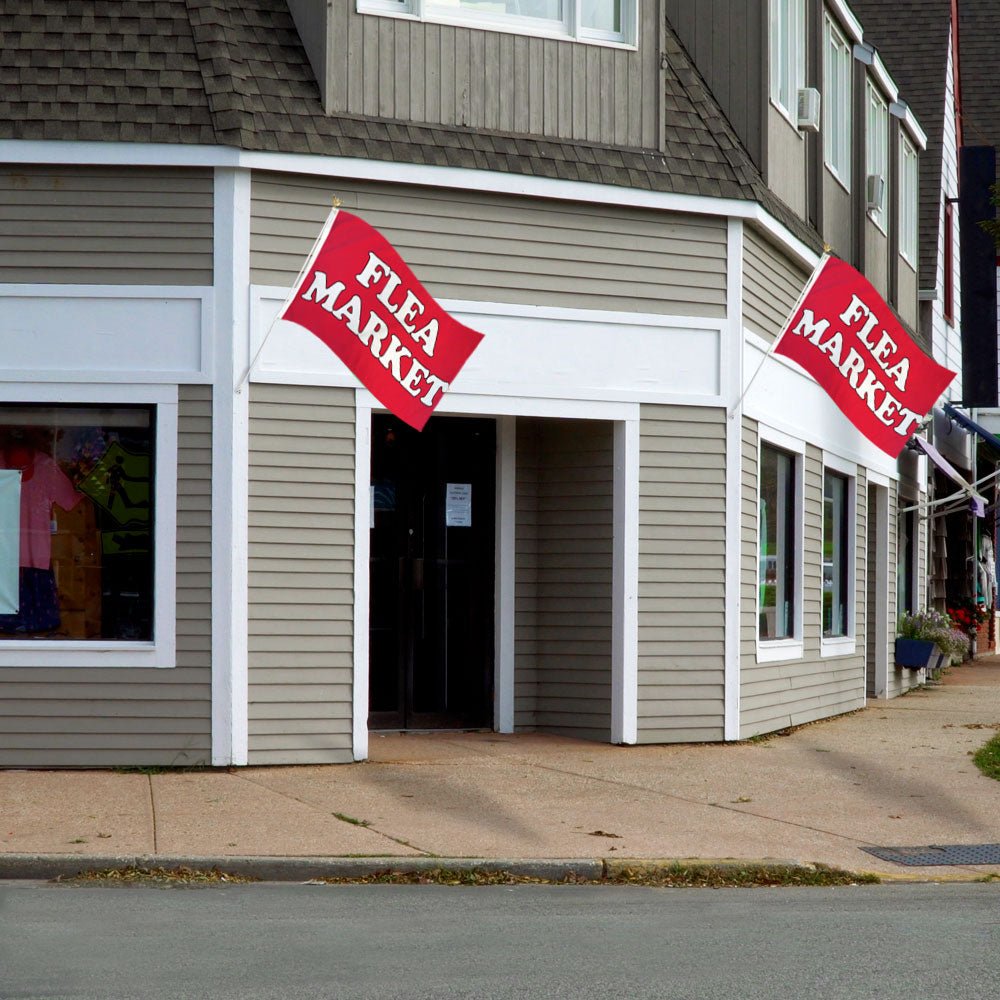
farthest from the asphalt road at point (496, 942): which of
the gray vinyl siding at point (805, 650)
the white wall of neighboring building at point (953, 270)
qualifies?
the white wall of neighboring building at point (953, 270)

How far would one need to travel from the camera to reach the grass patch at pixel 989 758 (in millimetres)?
11711

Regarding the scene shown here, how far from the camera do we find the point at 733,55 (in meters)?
13.8

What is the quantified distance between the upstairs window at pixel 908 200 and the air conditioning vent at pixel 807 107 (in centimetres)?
502

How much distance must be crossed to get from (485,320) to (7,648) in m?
4.10

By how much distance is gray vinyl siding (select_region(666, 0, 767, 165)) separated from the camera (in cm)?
1363

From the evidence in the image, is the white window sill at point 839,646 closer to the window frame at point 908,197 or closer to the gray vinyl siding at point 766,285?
the gray vinyl siding at point 766,285

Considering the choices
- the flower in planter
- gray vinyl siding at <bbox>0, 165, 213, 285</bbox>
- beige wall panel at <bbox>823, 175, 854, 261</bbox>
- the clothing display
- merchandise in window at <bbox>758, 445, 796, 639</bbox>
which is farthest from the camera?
the flower in planter

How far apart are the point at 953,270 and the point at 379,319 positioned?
14.9m

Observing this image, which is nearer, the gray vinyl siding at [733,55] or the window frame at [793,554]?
A: the window frame at [793,554]

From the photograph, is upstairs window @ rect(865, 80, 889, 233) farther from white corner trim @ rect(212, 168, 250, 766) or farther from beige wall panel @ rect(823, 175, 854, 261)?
white corner trim @ rect(212, 168, 250, 766)

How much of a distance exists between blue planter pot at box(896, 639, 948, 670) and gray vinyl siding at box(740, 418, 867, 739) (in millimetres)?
1636

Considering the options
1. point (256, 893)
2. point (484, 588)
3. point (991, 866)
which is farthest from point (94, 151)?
point (991, 866)

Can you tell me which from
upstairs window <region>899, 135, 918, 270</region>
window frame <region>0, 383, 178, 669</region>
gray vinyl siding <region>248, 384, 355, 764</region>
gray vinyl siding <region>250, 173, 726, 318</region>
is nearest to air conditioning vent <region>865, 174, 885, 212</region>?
upstairs window <region>899, 135, 918, 270</region>

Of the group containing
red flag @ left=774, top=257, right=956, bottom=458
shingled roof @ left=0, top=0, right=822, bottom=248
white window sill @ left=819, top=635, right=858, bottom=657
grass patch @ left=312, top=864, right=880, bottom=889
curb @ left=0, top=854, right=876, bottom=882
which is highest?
shingled roof @ left=0, top=0, right=822, bottom=248
